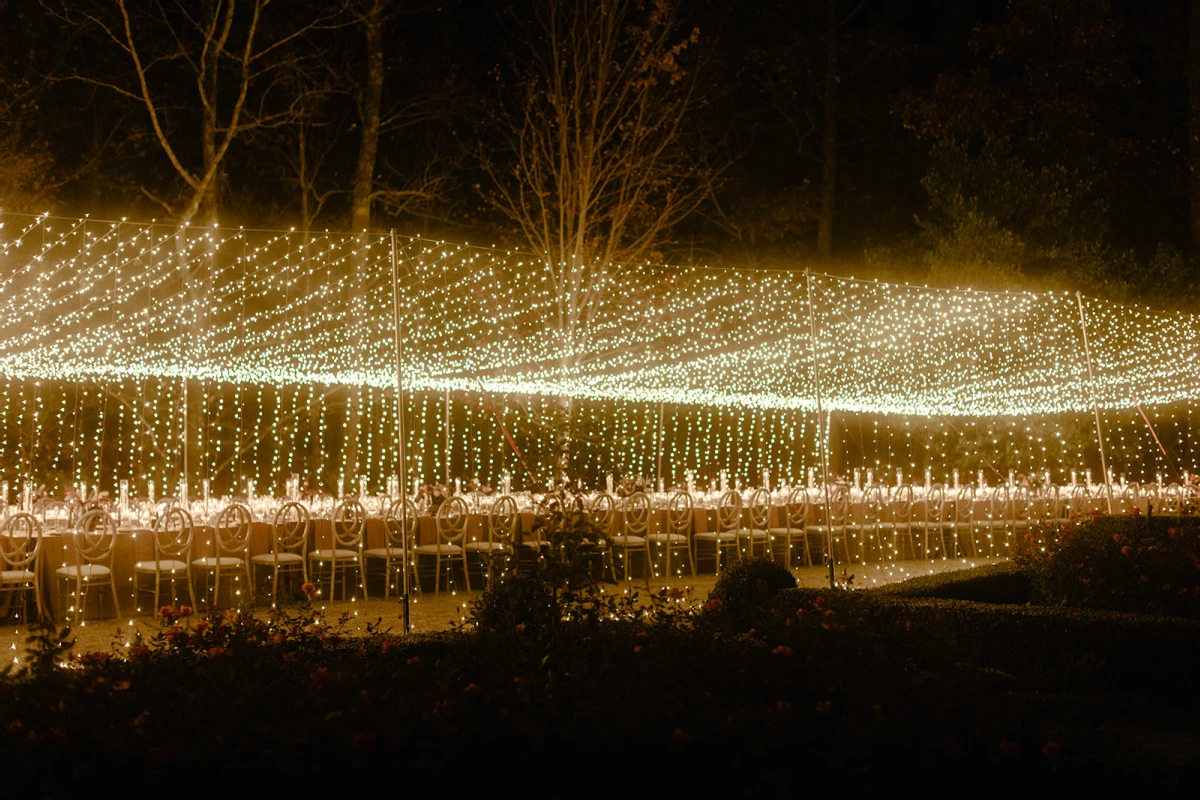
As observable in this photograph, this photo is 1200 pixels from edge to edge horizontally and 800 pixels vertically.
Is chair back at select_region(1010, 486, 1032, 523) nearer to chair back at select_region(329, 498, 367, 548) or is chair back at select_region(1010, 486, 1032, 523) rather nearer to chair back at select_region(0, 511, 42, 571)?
chair back at select_region(329, 498, 367, 548)

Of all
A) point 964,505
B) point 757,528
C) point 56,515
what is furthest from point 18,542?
point 964,505

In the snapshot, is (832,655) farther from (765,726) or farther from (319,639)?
(319,639)

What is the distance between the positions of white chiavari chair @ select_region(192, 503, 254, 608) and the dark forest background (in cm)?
589

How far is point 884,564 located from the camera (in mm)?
11344

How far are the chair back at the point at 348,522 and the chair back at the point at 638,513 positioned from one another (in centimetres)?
217

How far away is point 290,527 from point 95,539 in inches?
52.4

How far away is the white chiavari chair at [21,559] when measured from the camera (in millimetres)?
6949

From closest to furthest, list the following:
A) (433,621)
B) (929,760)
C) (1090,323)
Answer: (929,760), (433,621), (1090,323)

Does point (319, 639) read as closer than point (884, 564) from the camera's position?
Yes

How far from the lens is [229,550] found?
763cm

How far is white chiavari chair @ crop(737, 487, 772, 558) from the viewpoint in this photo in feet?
33.6

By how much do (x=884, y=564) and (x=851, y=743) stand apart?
9027mm

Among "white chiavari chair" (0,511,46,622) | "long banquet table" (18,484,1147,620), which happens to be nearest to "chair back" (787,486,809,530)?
"long banquet table" (18,484,1147,620)

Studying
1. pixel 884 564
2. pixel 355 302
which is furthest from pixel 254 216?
pixel 884 564
